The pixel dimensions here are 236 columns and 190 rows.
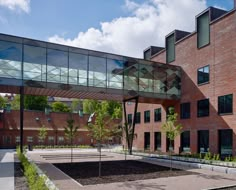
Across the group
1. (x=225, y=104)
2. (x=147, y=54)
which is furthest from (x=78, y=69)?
(x=147, y=54)

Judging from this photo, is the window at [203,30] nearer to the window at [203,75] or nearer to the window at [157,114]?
the window at [203,75]

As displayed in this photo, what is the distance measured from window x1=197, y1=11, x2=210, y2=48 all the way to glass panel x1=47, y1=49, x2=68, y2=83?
1298 cm

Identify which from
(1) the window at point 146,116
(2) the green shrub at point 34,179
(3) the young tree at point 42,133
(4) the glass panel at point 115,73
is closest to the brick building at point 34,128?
(3) the young tree at point 42,133

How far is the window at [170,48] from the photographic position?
30333 millimetres

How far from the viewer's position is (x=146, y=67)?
89.0 ft

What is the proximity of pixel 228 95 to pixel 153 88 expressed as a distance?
7.37 meters

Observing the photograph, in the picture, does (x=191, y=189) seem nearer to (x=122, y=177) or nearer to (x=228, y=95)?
(x=122, y=177)

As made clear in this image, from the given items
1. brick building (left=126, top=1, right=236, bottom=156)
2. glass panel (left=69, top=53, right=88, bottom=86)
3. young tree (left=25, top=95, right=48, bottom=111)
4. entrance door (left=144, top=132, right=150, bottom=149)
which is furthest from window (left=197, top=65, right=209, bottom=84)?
young tree (left=25, top=95, right=48, bottom=111)

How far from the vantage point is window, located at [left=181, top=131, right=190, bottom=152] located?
27.1m

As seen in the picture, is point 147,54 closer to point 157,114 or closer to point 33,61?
point 157,114

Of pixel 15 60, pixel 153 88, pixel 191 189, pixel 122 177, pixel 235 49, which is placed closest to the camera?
pixel 191 189

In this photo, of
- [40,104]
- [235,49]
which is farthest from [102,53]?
[40,104]

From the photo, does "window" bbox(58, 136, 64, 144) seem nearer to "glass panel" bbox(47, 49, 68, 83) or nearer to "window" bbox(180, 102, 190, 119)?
"window" bbox(180, 102, 190, 119)

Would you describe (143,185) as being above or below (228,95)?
below
